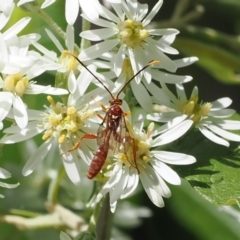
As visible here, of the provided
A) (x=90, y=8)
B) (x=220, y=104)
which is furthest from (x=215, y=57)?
(x=90, y=8)

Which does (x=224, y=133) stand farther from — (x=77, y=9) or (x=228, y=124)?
(x=77, y=9)

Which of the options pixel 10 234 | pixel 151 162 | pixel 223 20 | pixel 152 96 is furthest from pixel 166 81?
pixel 223 20

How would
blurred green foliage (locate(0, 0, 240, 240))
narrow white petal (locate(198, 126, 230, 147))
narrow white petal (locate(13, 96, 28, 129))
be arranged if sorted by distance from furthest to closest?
1. blurred green foliage (locate(0, 0, 240, 240))
2. narrow white petal (locate(198, 126, 230, 147))
3. narrow white petal (locate(13, 96, 28, 129))

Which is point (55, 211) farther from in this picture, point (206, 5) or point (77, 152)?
point (206, 5)

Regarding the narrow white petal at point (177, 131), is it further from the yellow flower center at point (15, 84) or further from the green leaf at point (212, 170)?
the yellow flower center at point (15, 84)

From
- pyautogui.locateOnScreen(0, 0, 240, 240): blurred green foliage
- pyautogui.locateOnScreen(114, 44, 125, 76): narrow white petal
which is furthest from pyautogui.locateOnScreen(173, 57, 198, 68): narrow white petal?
pyautogui.locateOnScreen(0, 0, 240, 240): blurred green foliage

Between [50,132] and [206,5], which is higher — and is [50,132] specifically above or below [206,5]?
below

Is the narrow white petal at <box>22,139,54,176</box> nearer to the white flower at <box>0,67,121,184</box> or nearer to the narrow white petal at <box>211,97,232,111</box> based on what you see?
the white flower at <box>0,67,121,184</box>

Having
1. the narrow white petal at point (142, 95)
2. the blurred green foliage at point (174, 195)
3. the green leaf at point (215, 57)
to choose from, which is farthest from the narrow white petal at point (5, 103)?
the green leaf at point (215, 57)
